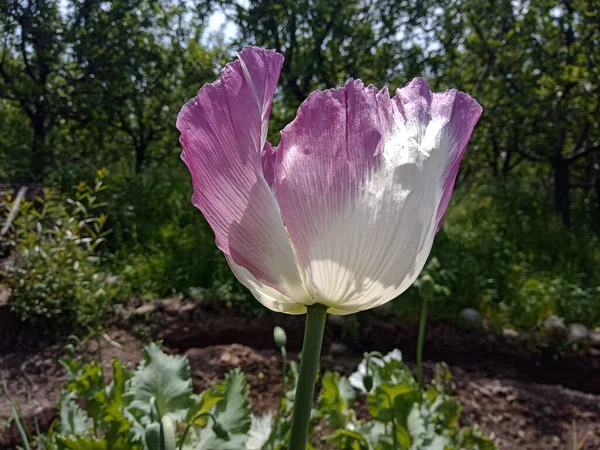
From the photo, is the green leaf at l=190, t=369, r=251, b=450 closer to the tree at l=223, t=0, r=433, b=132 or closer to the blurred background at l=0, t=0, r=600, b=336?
the blurred background at l=0, t=0, r=600, b=336

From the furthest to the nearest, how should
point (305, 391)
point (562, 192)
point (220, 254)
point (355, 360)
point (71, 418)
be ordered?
point (562, 192), point (220, 254), point (355, 360), point (71, 418), point (305, 391)

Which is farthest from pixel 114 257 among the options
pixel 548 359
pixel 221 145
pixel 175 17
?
pixel 175 17

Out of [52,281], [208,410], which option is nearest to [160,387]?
[208,410]

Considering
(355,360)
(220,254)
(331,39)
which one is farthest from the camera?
(331,39)

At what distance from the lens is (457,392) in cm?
317

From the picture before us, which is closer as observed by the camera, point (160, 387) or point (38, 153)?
point (160, 387)

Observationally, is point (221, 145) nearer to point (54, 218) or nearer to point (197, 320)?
point (197, 320)

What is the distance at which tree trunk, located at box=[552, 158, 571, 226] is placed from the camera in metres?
5.95

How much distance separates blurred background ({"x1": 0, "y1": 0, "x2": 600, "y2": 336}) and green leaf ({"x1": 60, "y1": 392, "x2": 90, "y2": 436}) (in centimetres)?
164

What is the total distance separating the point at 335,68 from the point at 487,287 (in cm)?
248

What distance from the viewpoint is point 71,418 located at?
5.54 feet

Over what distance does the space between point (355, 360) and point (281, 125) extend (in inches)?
101

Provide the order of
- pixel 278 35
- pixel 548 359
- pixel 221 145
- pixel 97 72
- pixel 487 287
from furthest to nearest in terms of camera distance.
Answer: pixel 97 72
pixel 278 35
pixel 487 287
pixel 548 359
pixel 221 145

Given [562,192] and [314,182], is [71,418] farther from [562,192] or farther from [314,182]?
[562,192]
